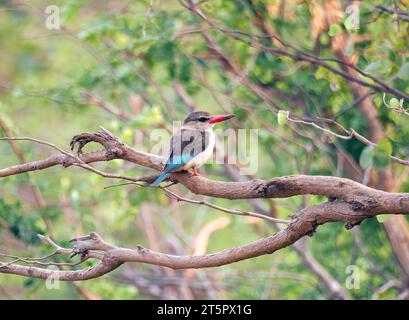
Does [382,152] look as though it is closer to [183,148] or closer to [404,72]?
[404,72]

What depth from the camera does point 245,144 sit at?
7.35 m

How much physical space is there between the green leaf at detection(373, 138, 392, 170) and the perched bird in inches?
39.0

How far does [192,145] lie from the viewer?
5133mm

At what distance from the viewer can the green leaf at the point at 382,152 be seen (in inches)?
143

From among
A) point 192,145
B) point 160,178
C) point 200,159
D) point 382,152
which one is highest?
point 192,145

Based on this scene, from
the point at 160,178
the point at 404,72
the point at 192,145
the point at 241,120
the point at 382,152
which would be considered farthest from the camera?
the point at 241,120

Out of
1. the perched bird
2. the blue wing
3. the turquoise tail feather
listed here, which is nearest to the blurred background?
the perched bird

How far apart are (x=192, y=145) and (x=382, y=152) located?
165 cm

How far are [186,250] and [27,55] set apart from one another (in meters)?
4.63

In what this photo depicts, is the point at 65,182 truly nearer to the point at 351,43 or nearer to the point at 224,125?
the point at 224,125

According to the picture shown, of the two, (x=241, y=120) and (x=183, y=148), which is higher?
(x=241, y=120)

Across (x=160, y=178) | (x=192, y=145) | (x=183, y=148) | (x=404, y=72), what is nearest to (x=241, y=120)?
(x=192, y=145)

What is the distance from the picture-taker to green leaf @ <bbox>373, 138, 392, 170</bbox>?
3643 mm
